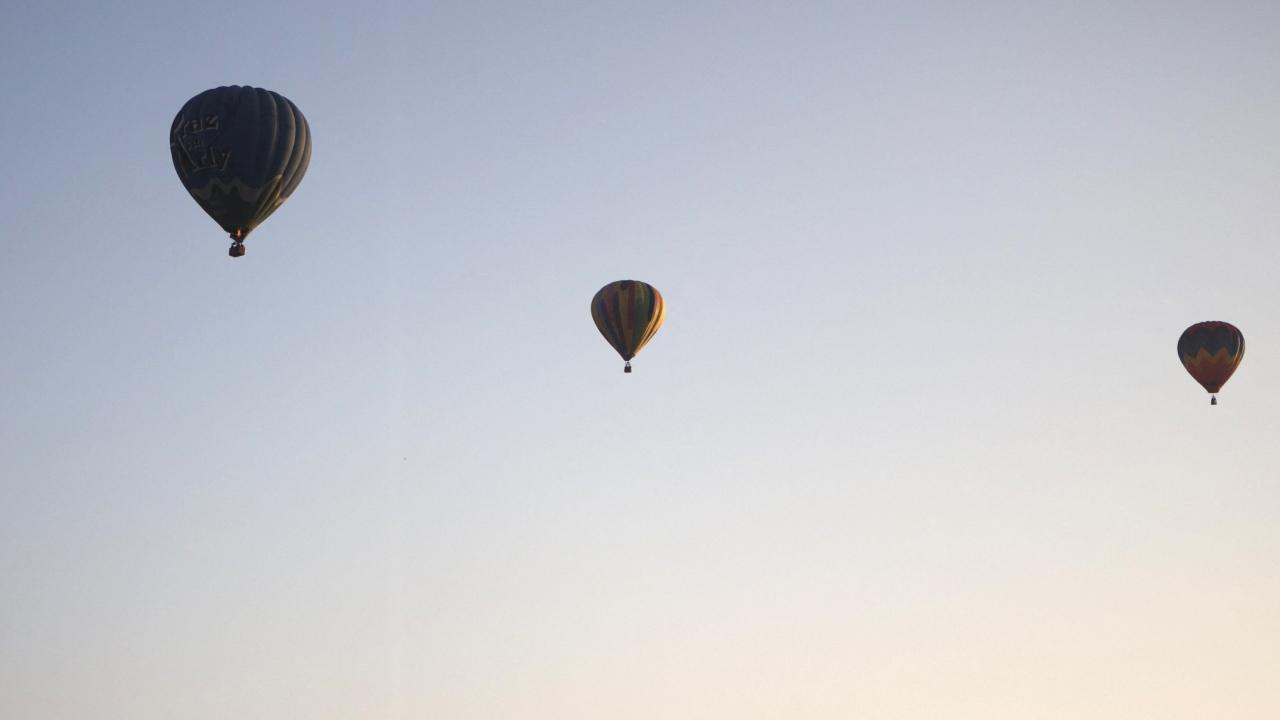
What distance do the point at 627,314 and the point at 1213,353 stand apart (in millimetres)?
30941

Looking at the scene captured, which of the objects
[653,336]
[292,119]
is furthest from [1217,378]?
[292,119]

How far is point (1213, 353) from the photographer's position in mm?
95375

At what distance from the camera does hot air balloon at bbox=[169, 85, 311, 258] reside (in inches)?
2571

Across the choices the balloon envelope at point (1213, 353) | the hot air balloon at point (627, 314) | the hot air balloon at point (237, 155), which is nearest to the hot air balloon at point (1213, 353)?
the balloon envelope at point (1213, 353)

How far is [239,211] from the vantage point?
215 feet

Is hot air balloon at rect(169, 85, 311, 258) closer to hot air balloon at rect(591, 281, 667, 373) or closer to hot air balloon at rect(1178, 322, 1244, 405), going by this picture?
hot air balloon at rect(591, 281, 667, 373)

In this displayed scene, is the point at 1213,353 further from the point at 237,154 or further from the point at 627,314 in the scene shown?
the point at 237,154

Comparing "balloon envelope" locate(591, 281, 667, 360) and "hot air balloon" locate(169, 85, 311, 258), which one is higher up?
"balloon envelope" locate(591, 281, 667, 360)

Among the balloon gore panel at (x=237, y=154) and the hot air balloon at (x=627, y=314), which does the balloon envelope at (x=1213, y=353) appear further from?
the balloon gore panel at (x=237, y=154)

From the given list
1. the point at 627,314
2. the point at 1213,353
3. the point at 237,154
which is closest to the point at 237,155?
the point at 237,154

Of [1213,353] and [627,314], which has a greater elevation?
[1213,353]

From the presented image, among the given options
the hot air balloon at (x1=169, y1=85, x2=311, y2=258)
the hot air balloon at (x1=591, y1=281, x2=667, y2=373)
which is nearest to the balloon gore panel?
the hot air balloon at (x1=169, y1=85, x2=311, y2=258)

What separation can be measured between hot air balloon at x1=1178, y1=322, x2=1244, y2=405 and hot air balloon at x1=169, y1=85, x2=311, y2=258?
1936 inches

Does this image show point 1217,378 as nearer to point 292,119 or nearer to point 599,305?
point 599,305
